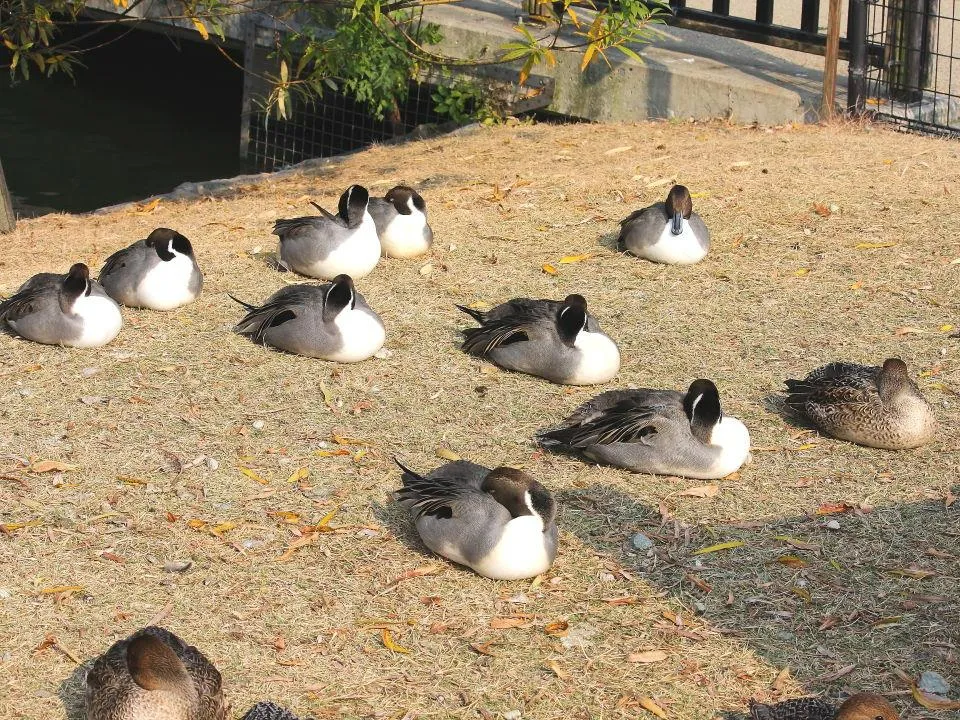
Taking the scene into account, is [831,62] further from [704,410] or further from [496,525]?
[496,525]

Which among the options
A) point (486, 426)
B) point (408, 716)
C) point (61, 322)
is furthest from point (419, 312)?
point (408, 716)

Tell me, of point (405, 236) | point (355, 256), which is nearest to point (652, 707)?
point (355, 256)

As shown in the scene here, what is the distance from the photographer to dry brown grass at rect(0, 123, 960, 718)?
18.2 feet

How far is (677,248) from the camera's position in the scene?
32.6 feet

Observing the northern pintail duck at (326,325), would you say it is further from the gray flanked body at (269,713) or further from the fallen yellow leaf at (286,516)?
the gray flanked body at (269,713)

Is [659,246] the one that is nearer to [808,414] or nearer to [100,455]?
[808,414]

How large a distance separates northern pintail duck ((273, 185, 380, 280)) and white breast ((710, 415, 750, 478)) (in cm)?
357

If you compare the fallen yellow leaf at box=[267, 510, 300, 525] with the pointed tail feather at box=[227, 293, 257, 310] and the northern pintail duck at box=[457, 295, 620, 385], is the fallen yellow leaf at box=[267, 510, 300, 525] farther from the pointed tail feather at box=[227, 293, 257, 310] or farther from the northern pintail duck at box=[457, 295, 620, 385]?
the pointed tail feather at box=[227, 293, 257, 310]

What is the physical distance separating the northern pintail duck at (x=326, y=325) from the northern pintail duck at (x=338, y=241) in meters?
1.05

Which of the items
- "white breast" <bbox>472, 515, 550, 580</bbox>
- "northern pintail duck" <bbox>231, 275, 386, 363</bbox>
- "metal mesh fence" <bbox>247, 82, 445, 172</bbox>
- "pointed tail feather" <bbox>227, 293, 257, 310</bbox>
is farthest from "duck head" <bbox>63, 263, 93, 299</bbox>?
"metal mesh fence" <bbox>247, 82, 445, 172</bbox>

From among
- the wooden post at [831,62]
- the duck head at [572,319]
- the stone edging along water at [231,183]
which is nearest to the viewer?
the duck head at [572,319]

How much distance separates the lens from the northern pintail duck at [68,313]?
27.5 ft

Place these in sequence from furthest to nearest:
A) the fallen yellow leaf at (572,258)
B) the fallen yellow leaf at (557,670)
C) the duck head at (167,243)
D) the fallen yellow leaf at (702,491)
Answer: the fallen yellow leaf at (572,258) → the duck head at (167,243) → the fallen yellow leaf at (702,491) → the fallen yellow leaf at (557,670)

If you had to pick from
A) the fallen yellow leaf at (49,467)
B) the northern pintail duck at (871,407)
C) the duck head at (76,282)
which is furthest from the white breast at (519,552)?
the duck head at (76,282)
